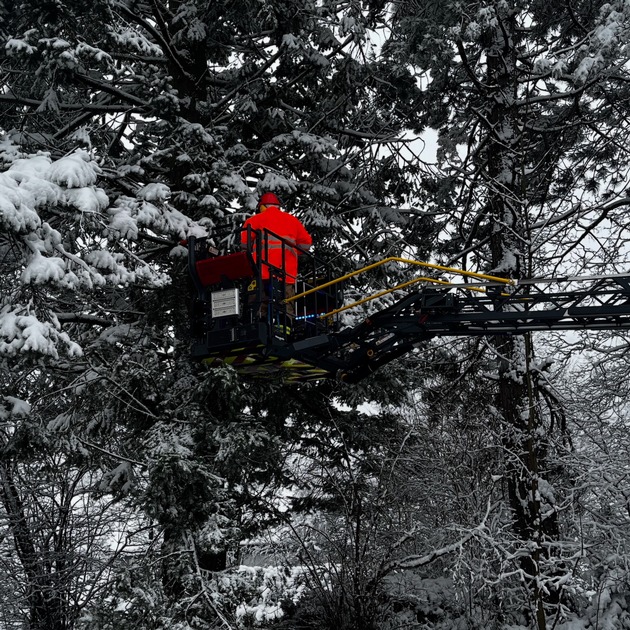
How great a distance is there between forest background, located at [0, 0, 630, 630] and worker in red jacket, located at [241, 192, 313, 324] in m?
1.62

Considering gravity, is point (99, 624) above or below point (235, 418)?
below

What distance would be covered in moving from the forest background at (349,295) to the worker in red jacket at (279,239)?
1.62 meters

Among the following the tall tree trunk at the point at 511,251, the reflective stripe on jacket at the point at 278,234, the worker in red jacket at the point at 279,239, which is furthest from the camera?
the tall tree trunk at the point at 511,251

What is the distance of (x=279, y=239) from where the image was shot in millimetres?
10609

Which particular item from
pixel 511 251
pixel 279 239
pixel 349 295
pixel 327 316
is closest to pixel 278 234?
pixel 279 239

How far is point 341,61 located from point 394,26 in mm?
2960

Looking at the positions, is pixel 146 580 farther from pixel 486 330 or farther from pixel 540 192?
pixel 540 192

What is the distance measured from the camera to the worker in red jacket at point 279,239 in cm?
1073

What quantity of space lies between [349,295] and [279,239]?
11.6 feet

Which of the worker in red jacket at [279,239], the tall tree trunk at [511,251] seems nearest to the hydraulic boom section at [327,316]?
the worker in red jacket at [279,239]

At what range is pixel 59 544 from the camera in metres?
17.0

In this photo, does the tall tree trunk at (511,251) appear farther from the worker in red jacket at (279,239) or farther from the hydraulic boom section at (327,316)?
the worker in red jacket at (279,239)

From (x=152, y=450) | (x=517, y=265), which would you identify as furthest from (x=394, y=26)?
(x=152, y=450)

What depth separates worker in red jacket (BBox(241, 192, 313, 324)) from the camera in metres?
10.7
